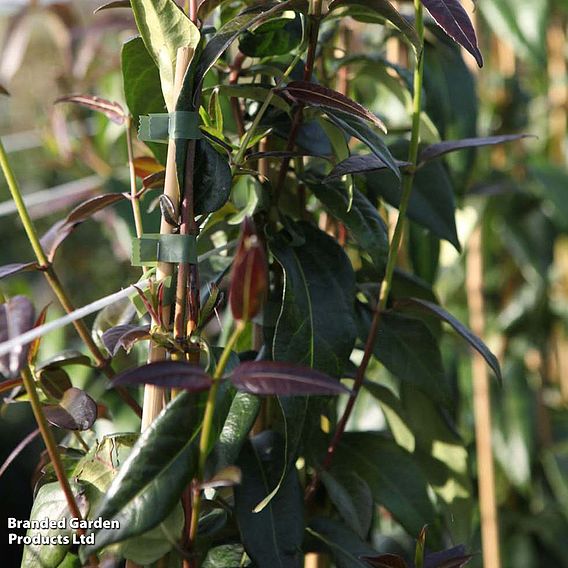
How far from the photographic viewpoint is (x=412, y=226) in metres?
0.81

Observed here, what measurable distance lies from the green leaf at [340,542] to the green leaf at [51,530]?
0.51 feet

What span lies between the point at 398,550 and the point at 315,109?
16.9 inches

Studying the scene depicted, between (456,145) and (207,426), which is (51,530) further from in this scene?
(456,145)

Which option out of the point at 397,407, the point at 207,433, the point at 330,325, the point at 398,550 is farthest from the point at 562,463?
the point at 207,433

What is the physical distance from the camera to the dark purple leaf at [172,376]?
1.22 ft

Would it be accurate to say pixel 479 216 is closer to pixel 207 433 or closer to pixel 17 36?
pixel 17 36

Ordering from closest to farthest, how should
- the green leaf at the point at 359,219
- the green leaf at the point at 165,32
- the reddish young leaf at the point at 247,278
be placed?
the reddish young leaf at the point at 247,278 → the green leaf at the point at 165,32 → the green leaf at the point at 359,219

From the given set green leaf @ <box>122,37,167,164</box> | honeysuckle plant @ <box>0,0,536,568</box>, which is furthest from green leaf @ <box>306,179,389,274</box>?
green leaf @ <box>122,37,167,164</box>

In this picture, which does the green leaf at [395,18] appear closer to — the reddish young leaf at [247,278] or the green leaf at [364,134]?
the green leaf at [364,134]

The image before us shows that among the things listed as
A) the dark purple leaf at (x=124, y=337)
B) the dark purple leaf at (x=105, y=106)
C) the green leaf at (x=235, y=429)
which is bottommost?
the green leaf at (x=235, y=429)

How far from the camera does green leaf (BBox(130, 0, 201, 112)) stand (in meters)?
0.44

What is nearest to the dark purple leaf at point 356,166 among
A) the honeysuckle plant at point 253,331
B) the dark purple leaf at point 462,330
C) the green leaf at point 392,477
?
the honeysuckle plant at point 253,331

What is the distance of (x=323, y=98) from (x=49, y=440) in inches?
9.2

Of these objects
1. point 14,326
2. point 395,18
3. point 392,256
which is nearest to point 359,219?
point 392,256
